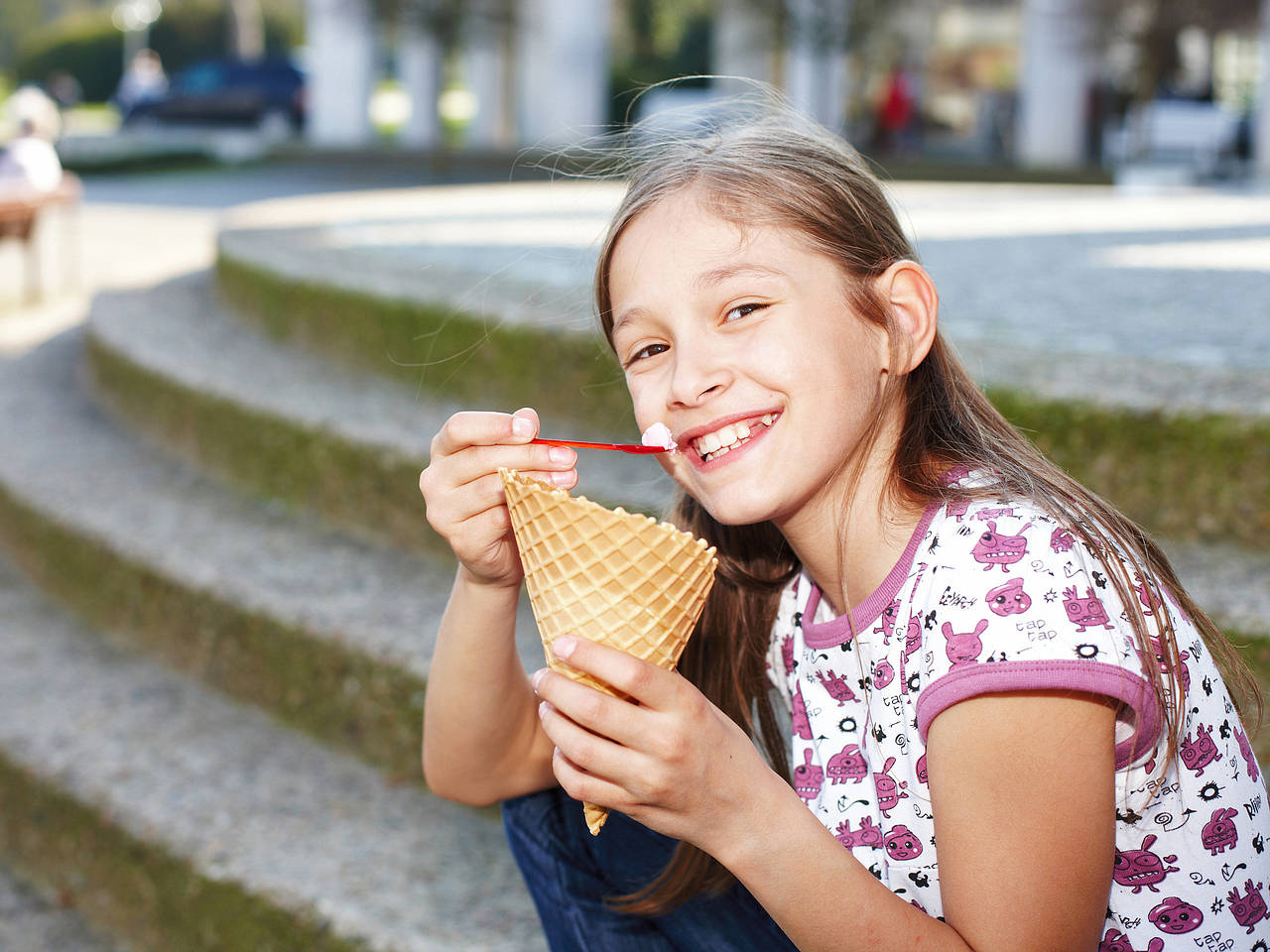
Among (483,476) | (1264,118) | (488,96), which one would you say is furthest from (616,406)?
(488,96)

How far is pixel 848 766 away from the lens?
182 centimetres

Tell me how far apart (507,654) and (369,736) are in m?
1.09

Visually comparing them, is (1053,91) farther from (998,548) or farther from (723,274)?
(998,548)

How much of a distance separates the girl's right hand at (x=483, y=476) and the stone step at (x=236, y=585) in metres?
0.87

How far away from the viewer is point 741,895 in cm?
186

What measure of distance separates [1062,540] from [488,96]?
25172 mm

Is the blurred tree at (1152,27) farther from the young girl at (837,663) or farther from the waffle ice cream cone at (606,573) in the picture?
the waffle ice cream cone at (606,573)

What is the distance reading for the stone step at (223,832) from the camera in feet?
7.69

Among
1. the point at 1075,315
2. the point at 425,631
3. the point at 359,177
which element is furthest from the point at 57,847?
the point at 359,177

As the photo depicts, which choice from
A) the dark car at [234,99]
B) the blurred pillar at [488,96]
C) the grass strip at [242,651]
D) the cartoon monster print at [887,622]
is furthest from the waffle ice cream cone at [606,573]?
the dark car at [234,99]

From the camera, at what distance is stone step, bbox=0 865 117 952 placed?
2697mm

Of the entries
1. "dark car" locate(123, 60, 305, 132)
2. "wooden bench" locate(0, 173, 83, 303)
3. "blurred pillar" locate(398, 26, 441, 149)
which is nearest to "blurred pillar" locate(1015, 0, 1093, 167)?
"blurred pillar" locate(398, 26, 441, 149)

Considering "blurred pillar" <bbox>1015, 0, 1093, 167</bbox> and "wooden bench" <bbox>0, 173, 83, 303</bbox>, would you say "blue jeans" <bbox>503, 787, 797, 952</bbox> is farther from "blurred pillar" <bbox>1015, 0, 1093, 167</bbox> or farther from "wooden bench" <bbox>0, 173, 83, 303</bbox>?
"blurred pillar" <bbox>1015, 0, 1093, 167</bbox>

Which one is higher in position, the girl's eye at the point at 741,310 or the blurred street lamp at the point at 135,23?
the blurred street lamp at the point at 135,23
